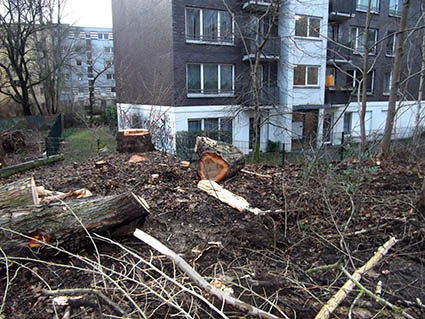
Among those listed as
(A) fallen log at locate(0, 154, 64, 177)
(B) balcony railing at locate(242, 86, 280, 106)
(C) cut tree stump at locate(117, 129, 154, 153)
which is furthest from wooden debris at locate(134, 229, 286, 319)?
(B) balcony railing at locate(242, 86, 280, 106)

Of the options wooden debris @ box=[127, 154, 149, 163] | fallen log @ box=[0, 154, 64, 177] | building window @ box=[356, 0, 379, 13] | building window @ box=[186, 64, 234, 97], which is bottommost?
fallen log @ box=[0, 154, 64, 177]

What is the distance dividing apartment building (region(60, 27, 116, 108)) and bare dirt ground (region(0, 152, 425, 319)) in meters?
21.1

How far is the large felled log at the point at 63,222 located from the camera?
Answer: 118 inches

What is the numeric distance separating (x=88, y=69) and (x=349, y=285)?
33.8 metres

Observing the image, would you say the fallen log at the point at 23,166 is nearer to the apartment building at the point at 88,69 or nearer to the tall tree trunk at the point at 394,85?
the tall tree trunk at the point at 394,85

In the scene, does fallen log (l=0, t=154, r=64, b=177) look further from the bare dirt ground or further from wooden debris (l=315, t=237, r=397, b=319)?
wooden debris (l=315, t=237, r=397, b=319)

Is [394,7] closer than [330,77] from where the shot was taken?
No

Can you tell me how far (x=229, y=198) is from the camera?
15.7 ft

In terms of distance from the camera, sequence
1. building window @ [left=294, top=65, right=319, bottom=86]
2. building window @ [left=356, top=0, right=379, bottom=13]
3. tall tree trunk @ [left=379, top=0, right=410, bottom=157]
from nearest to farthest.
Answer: tall tree trunk @ [left=379, top=0, right=410, bottom=157] → building window @ [left=294, top=65, right=319, bottom=86] → building window @ [left=356, top=0, right=379, bottom=13]

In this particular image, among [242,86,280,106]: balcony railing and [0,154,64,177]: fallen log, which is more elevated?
[242,86,280,106]: balcony railing

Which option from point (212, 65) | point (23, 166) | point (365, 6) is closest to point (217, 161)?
point (23, 166)

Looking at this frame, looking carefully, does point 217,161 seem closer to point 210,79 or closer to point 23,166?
point 23,166

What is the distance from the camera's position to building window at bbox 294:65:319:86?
1702 cm

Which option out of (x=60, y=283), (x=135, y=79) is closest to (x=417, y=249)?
(x=60, y=283)
